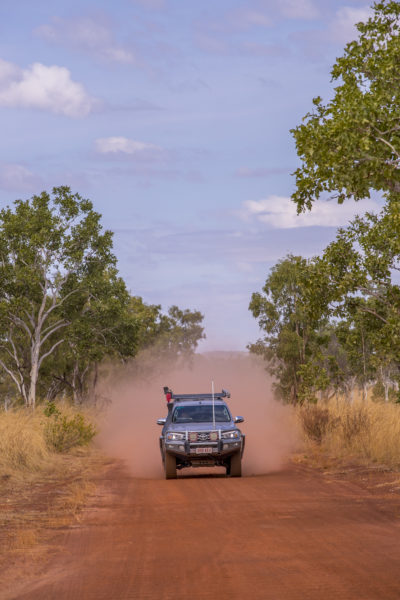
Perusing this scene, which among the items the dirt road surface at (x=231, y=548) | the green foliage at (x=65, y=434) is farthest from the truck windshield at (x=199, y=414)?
the green foliage at (x=65, y=434)

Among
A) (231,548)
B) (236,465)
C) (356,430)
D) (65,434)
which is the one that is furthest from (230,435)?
(231,548)

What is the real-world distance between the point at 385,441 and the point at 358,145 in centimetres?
960

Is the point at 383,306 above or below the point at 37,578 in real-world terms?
above

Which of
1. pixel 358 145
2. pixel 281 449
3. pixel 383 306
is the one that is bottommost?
pixel 281 449

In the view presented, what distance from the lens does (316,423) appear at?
Result: 24.5m

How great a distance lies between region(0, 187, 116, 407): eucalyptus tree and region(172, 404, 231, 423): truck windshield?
17.4m

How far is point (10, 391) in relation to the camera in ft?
206

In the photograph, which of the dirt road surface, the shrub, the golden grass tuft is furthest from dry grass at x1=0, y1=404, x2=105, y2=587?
the shrub

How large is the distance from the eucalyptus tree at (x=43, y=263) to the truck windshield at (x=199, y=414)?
57.2 ft

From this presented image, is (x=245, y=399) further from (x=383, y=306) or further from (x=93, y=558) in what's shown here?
(x=93, y=558)

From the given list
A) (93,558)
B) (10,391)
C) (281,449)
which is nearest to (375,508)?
(93,558)

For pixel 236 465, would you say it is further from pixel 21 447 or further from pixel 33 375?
pixel 33 375

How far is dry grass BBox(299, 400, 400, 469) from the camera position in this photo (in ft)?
64.5

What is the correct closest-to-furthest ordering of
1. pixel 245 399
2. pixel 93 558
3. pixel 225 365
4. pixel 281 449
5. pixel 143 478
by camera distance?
1. pixel 93 558
2. pixel 143 478
3. pixel 281 449
4. pixel 245 399
5. pixel 225 365
